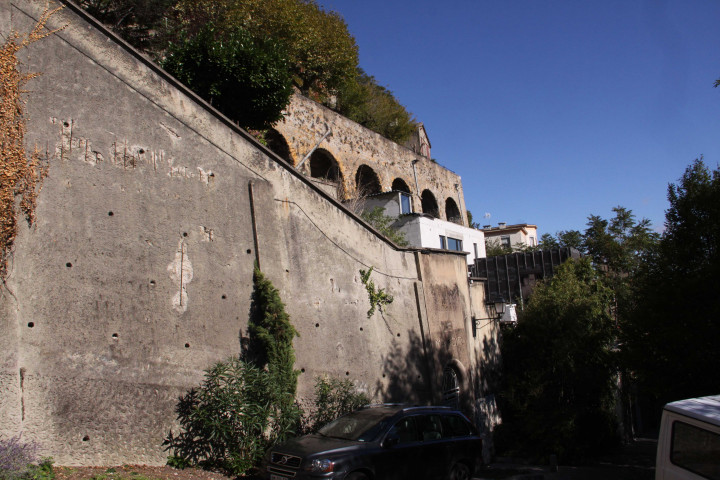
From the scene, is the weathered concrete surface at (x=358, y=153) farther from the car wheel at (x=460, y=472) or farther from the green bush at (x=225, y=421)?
the car wheel at (x=460, y=472)

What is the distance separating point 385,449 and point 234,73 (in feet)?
31.9

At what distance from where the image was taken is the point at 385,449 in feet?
23.5

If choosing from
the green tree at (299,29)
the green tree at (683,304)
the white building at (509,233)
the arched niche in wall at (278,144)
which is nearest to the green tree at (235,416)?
the green tree at (683,304)

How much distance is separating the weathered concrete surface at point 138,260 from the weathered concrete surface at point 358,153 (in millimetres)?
8385

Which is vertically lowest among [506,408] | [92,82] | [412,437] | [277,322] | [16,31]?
[506,408]

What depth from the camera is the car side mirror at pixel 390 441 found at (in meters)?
7.19

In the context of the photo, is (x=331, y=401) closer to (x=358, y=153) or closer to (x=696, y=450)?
(x=696, y=450)

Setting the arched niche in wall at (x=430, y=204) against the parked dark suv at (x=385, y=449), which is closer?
the parked dark suv at (x=385, y=449)

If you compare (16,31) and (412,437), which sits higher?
(16,31)

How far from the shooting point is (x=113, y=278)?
26.2 ft

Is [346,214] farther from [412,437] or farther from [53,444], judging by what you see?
[53,444]

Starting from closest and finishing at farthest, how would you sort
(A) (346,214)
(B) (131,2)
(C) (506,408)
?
1. (A) (346,214)
2. (C) (506,408)
3. (B) (131,2)

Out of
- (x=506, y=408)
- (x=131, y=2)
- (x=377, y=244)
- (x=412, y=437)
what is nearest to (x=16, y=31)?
(x=377, y=244)

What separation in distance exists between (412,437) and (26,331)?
5.54m
